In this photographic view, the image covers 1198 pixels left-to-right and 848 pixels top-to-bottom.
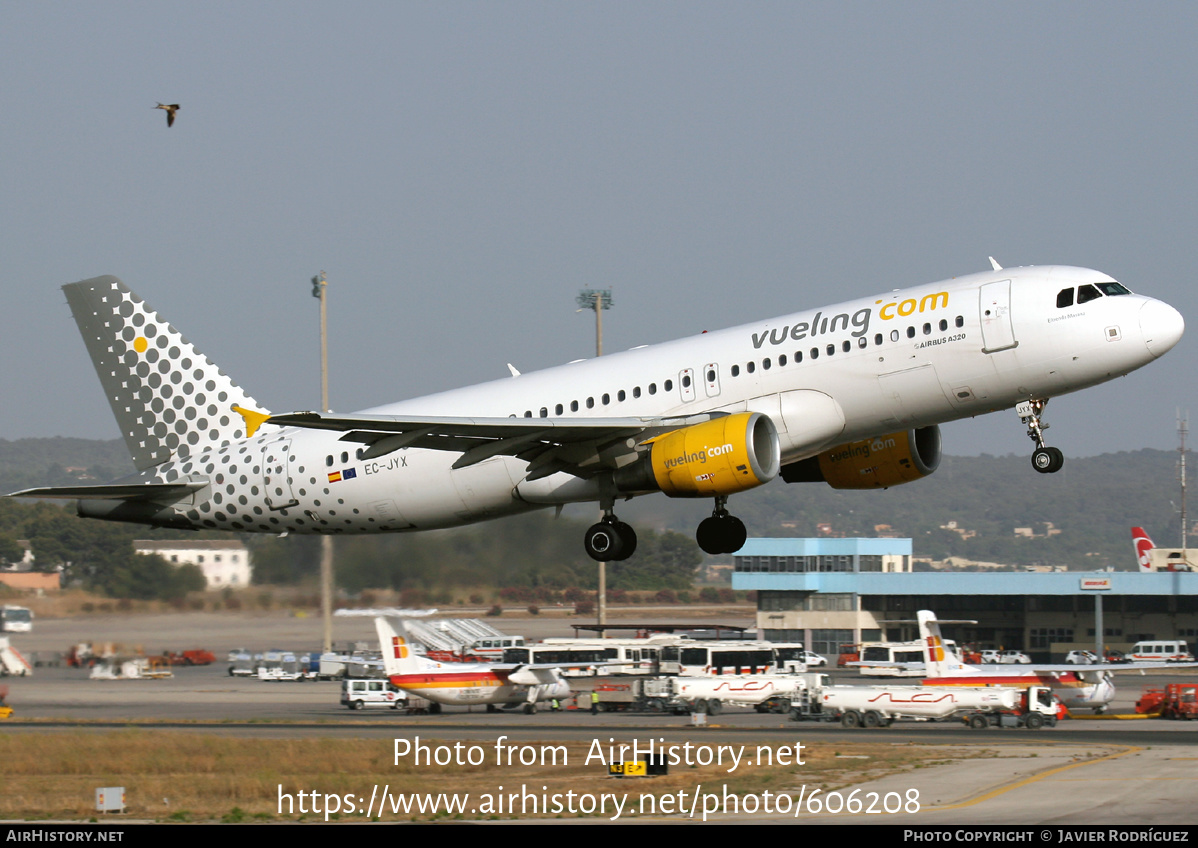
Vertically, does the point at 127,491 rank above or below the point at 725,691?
above

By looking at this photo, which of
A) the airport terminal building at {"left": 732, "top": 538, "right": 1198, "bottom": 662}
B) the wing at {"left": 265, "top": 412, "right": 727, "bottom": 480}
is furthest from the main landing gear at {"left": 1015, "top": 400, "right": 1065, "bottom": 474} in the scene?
the airport terminal building at {"left": 732, "top": 538, "right": 1198, "bottom": 662}

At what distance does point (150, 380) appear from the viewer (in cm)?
3544

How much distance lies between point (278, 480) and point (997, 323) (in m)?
16.6

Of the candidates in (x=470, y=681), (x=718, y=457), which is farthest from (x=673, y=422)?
(x=470, y=681)

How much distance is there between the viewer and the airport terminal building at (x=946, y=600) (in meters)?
92.1

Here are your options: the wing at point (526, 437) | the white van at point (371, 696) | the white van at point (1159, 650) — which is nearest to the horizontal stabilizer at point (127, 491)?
the wing at point (526, 437)

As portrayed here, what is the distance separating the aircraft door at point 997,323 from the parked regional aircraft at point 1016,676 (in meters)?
28.8

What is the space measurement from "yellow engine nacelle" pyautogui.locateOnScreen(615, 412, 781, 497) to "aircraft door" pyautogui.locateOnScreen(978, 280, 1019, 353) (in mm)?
4478

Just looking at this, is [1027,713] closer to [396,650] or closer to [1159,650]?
[396,650]

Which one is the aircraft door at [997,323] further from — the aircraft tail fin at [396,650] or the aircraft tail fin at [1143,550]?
the aircraft tail fin at [1143,550]

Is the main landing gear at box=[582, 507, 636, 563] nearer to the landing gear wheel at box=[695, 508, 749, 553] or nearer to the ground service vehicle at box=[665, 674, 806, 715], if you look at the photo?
the landing gear wheel at box=[695, 508, 749, 553]

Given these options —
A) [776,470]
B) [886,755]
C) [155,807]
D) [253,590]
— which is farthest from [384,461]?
[886,755]
